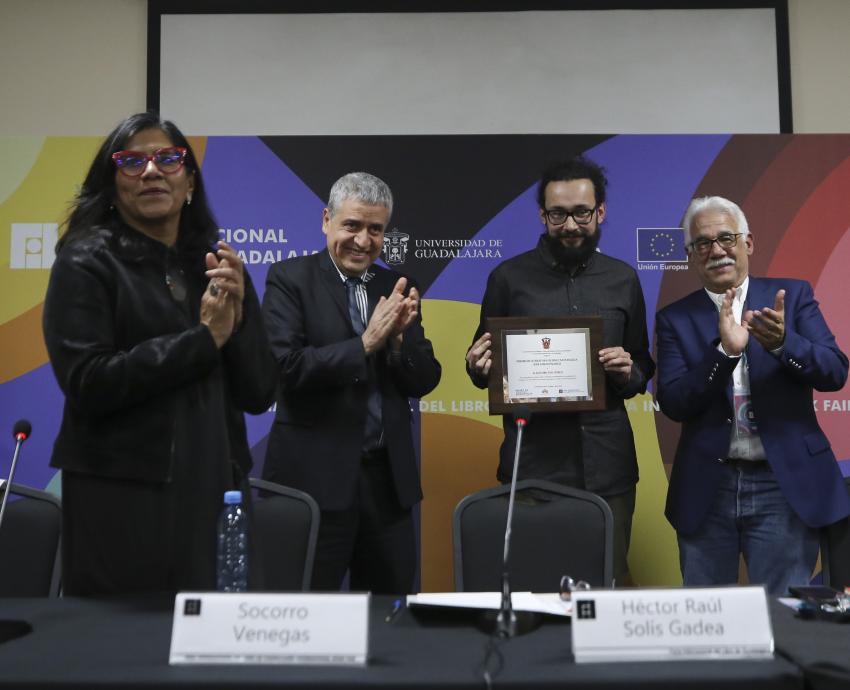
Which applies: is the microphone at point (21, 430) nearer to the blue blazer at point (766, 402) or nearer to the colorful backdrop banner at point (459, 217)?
the blue blazer at point (766, 402)

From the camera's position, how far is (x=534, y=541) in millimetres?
2580

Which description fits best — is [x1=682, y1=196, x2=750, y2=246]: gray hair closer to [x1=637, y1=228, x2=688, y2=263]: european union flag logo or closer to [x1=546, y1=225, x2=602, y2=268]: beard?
[x1=546, y1=225, x2=602, y2=268]: beard

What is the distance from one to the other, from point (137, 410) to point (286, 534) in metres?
0.92

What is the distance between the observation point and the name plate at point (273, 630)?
125 cm

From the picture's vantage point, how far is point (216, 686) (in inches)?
46.7

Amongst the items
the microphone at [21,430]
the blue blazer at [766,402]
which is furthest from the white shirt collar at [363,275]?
the microphone at [21,430]

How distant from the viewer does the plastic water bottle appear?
1.85 m

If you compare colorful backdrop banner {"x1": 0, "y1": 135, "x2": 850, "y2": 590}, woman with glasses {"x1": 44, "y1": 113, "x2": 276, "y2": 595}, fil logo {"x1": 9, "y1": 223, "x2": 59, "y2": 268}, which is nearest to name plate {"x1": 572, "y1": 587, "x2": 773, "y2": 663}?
woman with glasses {"x1": 44, "y1": 113, "x2": 276, "y2": 595}

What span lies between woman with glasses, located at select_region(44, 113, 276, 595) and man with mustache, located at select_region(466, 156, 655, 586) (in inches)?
49.8

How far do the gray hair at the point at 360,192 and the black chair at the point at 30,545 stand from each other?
130cm

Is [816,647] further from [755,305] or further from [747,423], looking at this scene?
[755,305]

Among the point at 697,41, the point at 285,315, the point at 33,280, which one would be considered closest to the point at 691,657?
the point at 285,315

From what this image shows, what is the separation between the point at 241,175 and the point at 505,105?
1393mm

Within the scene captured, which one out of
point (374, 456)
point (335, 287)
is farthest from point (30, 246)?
point (374, 456)
